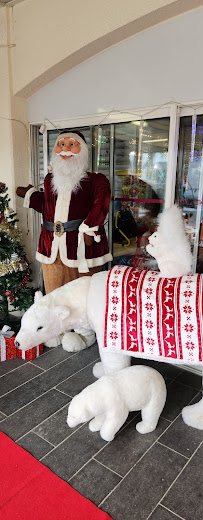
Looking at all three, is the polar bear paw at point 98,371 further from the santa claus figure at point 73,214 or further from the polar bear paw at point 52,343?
the santa claus figure at point 73,214

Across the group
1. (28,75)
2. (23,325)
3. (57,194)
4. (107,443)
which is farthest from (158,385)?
(28,75)

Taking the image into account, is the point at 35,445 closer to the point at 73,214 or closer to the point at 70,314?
the point at 70,314

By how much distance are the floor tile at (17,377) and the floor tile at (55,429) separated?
0.44 meters

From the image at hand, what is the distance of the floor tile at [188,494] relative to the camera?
1.63 m

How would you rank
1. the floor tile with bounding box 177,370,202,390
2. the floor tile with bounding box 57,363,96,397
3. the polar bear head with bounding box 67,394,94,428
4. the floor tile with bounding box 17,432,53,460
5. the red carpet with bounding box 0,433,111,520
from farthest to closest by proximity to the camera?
the floor tile with bounding box 177,370,202,390
the floor tile with bounding box 57,363,96,397
the floor tile with bounding box 17,432,53,460
the polar bear head with bounding box 67,394,94,428
the red carpet with bounding box 0,433,111,520

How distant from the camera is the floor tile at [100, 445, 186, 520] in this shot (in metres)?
1.63

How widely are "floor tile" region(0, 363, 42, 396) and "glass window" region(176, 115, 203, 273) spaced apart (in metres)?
1.41

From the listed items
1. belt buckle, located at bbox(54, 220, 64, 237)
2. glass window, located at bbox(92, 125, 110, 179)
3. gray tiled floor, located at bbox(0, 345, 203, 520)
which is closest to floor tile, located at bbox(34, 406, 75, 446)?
gray tiled floor, located at bbox(0, 345, 203, 520)

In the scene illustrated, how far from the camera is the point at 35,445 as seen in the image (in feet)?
6.48

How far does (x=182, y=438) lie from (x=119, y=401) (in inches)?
18.3

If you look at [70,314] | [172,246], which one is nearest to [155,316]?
[172,246]

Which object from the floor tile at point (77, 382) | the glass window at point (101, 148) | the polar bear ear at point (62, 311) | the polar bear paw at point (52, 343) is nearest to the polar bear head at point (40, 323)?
the polar bear ear at point (62, 311)

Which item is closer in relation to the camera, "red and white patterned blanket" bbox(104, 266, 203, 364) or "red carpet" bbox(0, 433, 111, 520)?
"red carpet" bbox(0, 433, 111, 520)

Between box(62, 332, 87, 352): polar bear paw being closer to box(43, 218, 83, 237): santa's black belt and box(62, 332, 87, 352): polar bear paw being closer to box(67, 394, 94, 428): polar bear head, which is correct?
box(43, 218, 83, 237): santa's black belt
